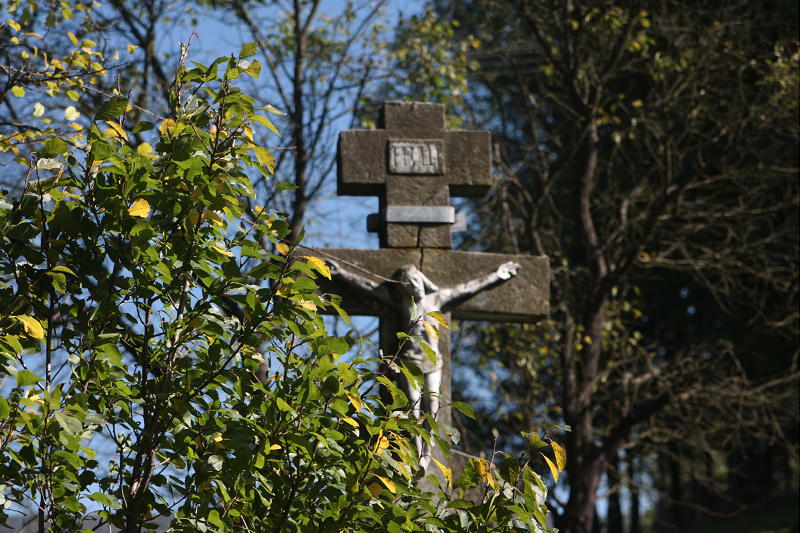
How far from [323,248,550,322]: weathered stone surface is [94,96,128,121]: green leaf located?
2.56m

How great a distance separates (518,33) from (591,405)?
5.39m

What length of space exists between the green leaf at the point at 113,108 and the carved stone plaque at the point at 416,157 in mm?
2926

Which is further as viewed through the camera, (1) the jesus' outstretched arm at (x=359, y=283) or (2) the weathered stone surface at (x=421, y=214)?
(2) the weathered stone surface at (x=421, y=214)

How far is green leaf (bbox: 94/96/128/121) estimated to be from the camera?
326 centimetres

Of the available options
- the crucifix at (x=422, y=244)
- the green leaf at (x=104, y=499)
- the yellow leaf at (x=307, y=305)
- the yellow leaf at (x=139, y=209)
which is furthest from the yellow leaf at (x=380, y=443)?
the crucifix at (x=422, y=244)

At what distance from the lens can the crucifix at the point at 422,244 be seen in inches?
227

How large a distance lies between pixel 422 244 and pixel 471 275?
1.08 ft

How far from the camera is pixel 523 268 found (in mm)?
6047

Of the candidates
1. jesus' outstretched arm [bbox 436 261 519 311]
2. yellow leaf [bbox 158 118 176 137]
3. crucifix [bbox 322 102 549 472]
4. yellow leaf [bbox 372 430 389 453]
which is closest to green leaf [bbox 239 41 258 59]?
yellow leaf [bbox 158 118 176 137]

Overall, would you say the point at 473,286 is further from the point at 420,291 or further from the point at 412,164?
the point at 412,164

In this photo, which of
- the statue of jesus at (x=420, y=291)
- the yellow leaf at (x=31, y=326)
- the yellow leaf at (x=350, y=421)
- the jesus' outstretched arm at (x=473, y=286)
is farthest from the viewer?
the jesus' outstretched arm at (x=473, y=286)

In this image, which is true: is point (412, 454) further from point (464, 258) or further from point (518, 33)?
point (518, 33)

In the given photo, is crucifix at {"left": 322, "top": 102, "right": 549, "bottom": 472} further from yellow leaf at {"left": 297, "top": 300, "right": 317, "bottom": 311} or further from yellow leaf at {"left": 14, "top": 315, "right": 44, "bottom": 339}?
yellow leaf at {"left": 14, "top": 315, "right": 44, "bottom": 339}

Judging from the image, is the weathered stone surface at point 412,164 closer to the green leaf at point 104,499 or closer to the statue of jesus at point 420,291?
the statue of jesus at point 420,291
